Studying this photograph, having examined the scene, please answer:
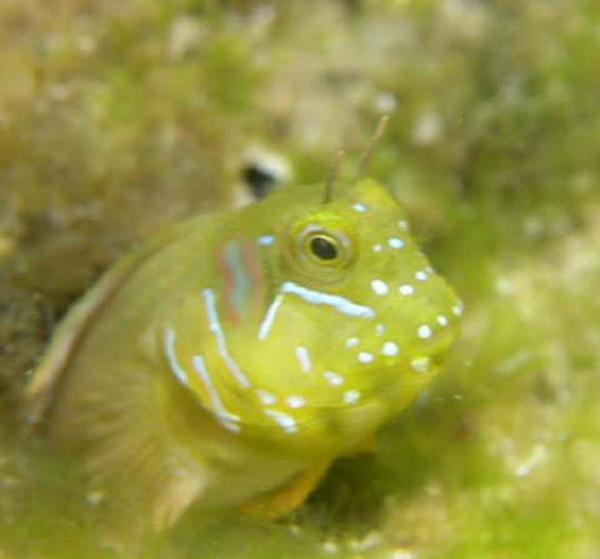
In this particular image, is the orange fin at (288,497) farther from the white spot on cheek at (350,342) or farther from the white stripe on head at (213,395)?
the white spot on cheek at (350,342)

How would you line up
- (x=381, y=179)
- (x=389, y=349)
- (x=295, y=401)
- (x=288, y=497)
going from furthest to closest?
(x=381, y=179), (x=288, y=497), (x=295, y=401), (x=389, y=349)

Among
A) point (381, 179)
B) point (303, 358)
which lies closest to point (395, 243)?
point (303, 358)

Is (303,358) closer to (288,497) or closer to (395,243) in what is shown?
(395,243)

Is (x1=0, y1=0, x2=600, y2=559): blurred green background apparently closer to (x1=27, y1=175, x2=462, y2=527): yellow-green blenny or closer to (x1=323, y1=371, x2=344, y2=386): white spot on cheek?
(x1=27, y1=175, x2=462, y2=527): yellow-green blenny

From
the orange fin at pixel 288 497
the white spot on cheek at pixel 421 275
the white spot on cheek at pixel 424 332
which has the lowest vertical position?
the orange fin at pixel 288 497

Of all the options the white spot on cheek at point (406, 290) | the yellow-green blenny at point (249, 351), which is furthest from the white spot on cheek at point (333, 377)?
the white spot on cheek at point (406, 290)

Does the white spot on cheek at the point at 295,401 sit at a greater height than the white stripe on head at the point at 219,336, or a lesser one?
lesser

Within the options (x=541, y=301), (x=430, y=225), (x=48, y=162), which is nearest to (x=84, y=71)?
(x=48, y=162)

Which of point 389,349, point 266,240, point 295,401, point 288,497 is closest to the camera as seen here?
point 389,349
